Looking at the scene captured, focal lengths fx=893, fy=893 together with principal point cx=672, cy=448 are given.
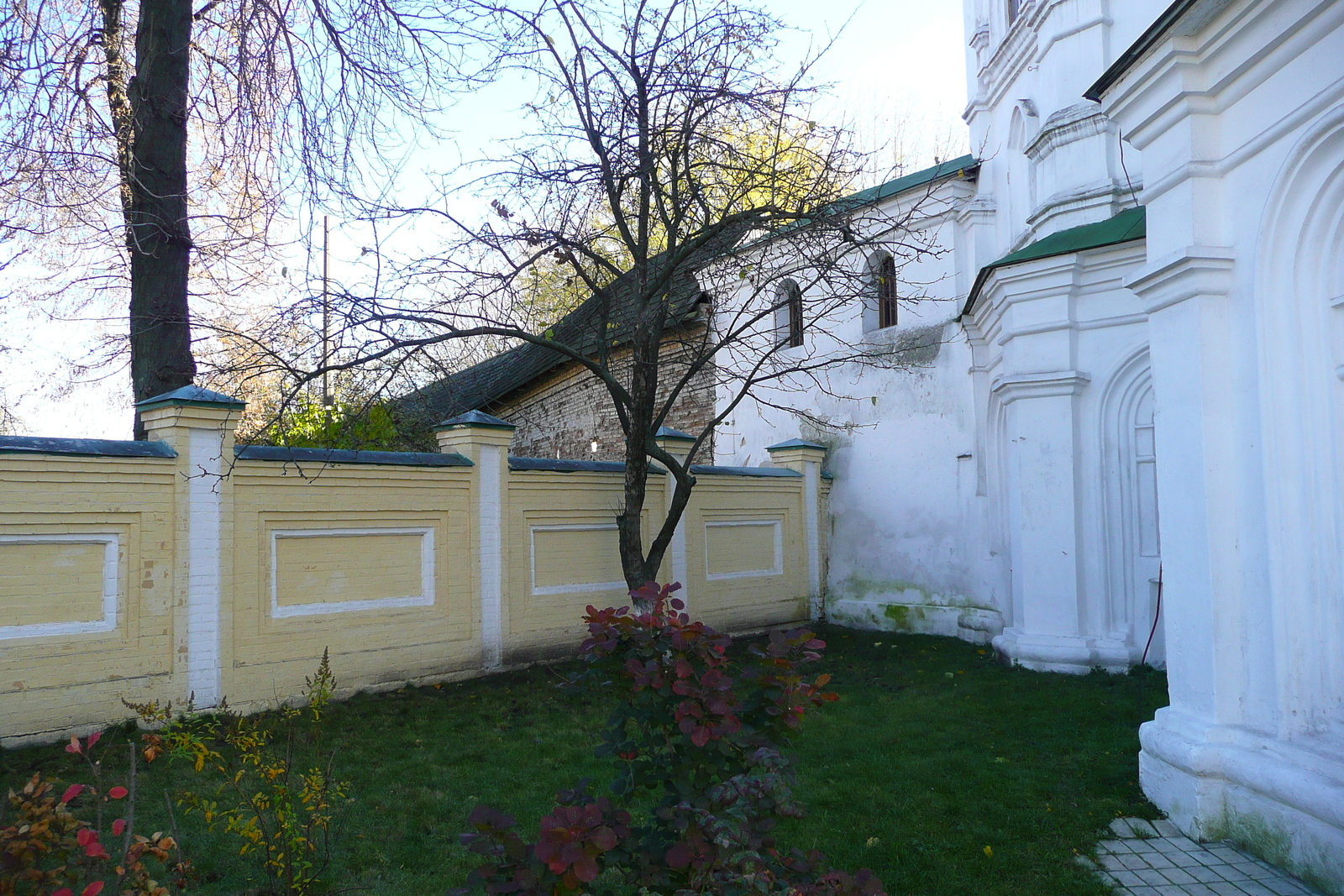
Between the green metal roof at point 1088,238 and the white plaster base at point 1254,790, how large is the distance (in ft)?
15.2

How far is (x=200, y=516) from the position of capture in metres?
6.88

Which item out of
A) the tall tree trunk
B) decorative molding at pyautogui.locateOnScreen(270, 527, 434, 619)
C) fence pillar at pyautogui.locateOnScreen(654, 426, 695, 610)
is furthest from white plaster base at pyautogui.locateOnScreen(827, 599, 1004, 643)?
the tall tree trunk

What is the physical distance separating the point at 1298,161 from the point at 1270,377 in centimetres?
93

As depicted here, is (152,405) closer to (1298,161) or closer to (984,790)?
(984,790)

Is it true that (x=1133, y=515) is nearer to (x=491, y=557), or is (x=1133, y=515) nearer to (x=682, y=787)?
(x=491, y=557)

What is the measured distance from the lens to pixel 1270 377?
4012 mm

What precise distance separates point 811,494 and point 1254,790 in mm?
8646

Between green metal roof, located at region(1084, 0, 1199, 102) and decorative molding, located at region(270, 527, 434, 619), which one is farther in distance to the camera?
decorative molding, located at region(270, 527, 434, 619)

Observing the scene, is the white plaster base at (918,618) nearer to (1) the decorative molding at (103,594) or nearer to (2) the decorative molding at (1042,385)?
(2) the decorative molding at (1042,385)

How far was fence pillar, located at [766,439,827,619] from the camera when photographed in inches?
491

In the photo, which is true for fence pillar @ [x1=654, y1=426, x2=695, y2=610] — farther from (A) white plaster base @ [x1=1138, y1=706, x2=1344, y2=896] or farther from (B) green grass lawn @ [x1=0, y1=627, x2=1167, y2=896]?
(A) white plaster base @ [x1=1138, y1=706, x2=1344, y2=896]

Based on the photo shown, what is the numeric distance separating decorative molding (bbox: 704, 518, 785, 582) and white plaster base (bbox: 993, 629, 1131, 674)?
12.7 ft

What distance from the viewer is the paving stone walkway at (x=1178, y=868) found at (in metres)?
3.68

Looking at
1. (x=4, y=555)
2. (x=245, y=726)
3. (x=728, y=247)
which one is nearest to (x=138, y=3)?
(x=4, y=555)
